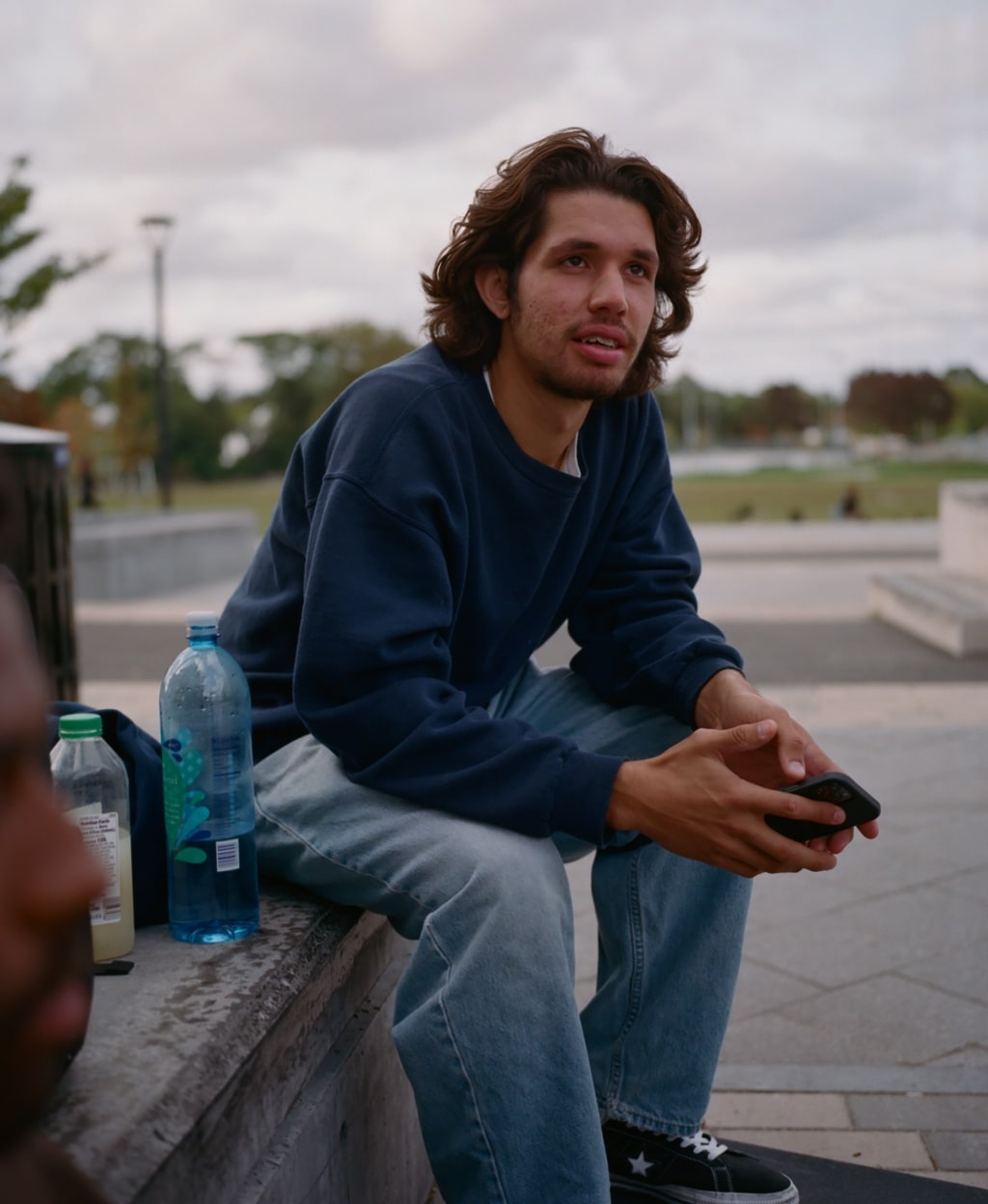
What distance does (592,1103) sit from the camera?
1.79 meters

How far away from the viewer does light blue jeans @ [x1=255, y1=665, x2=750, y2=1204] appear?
1.76 meters

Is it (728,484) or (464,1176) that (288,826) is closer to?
(464,1176)

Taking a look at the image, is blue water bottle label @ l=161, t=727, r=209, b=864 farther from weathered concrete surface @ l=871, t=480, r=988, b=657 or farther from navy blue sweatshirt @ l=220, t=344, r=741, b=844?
weathered concrete surface @ l=871, t=480, r=988, b=657

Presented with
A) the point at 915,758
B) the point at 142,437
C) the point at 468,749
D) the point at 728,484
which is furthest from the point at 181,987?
the point at 728,484

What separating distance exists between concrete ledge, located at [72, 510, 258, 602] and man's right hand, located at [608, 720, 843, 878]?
11.1 metres

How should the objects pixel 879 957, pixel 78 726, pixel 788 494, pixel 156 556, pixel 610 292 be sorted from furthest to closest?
1. pixel 788 494
2. pixel 156 556
3. pixel 879 957
4. pixel 610 292
5. pixel 78 726

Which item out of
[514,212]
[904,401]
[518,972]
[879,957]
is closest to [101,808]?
[518,972]

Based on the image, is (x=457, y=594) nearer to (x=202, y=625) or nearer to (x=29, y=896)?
(x=202, y=625)

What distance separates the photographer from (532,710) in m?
2.59

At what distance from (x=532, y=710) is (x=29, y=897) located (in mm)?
1909

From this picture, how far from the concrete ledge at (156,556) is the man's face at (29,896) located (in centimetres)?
1209

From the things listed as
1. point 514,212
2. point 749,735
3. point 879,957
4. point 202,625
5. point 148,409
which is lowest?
point 879,957

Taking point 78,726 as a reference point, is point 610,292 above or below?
above

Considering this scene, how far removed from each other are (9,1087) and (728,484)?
6293cm
